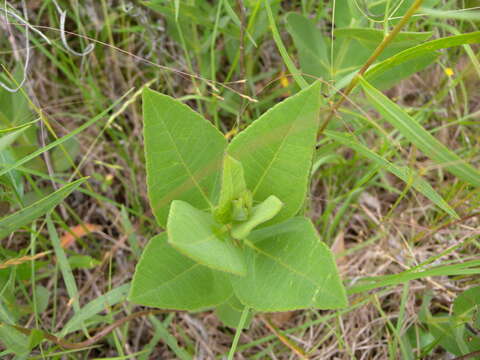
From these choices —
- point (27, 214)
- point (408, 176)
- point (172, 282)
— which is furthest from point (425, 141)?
point (27, 214)

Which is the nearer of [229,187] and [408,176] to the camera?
[229,187]

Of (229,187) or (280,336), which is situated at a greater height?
(229,187)

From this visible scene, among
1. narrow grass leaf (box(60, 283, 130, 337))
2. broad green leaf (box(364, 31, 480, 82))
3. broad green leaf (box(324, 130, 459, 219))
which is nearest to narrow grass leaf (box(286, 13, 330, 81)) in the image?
broad green leaf (box(324, 130, 459, 219))

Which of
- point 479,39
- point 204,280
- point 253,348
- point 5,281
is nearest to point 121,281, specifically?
point 5,281

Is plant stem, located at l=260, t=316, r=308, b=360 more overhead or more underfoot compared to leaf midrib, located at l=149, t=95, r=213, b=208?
more underfoot

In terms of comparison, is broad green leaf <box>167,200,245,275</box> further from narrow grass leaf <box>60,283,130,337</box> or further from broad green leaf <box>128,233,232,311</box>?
narrow grass leaf <box>60,283,130,337</box>

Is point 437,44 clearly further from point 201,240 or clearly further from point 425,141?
point 201,240

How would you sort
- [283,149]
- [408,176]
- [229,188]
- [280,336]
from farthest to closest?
[280,336]
[408,176]
[283,149]
[229,188]
